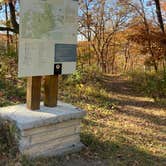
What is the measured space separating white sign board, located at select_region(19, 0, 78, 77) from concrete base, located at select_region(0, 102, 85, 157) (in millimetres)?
440

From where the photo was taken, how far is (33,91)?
3.23m

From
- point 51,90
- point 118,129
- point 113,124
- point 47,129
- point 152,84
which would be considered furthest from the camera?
point 152,84

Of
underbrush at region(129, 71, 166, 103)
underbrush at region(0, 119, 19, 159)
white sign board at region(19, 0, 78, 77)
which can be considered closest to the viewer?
white sign board at region(19, 0, 78, 77)

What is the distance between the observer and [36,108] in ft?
10.9

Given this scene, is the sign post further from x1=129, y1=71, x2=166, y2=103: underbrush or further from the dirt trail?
x1=129, y1=71, x2=166, y2=103: underbrush

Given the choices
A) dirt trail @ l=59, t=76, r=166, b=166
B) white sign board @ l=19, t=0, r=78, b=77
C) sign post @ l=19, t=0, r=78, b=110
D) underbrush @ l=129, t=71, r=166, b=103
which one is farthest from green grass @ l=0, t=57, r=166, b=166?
white sign board @ l=19, t=0, r=78, b=77

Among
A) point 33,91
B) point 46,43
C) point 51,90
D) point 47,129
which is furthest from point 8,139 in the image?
point 46,43

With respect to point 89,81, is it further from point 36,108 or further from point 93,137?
point 36,108

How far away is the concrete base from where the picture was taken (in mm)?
3012

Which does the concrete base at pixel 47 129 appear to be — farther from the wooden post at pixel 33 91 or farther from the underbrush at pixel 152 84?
the underbrush at pixel 152 84

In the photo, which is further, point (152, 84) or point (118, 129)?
point (152, 84)

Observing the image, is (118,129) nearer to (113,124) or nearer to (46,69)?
(113,124)

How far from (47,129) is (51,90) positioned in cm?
48

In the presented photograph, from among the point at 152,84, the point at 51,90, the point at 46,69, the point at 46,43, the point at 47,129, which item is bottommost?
the point at 47,129
